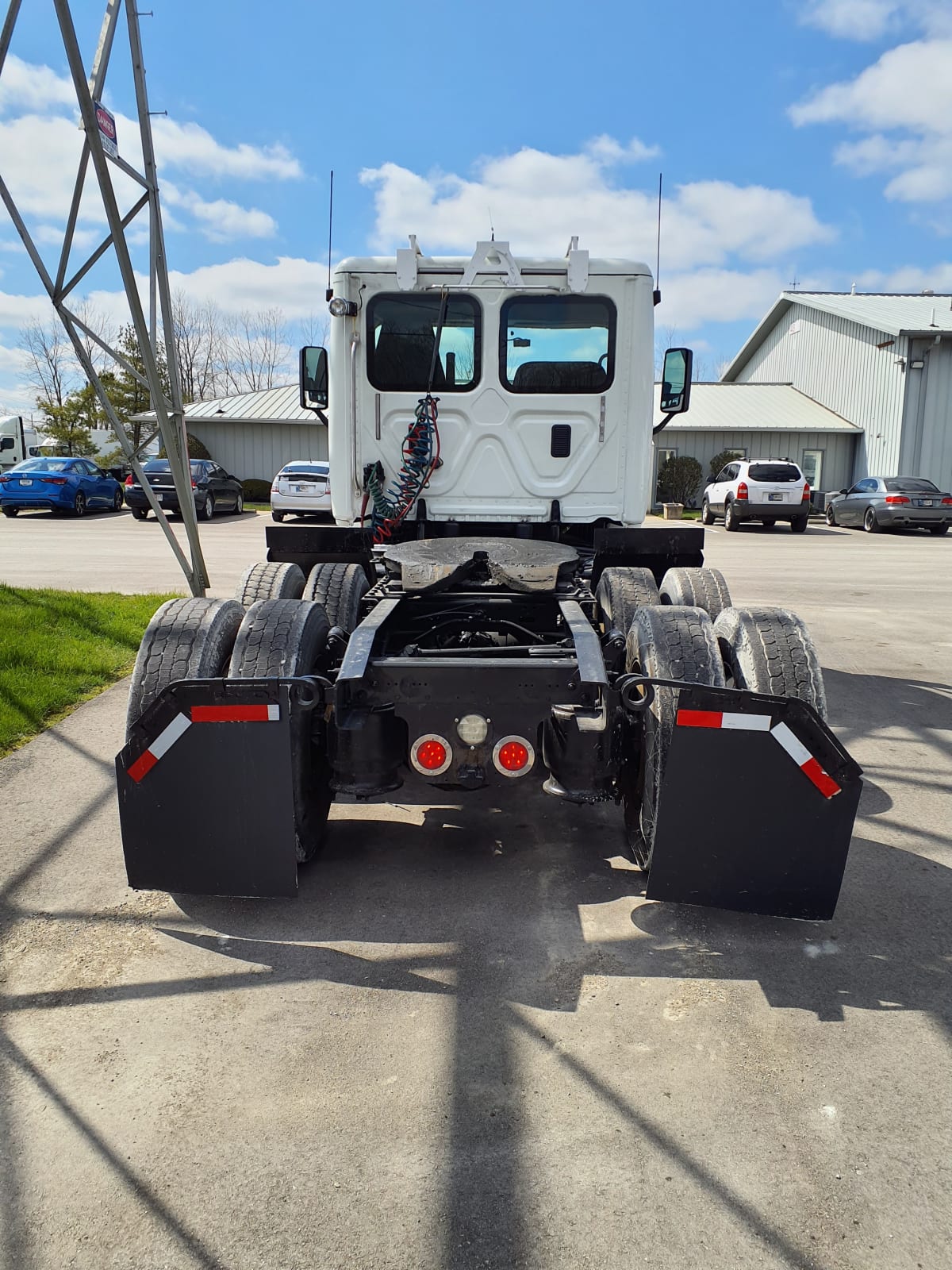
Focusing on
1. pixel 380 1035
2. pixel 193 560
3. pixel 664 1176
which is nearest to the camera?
pixel 664 1176

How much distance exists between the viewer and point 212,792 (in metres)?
3.34

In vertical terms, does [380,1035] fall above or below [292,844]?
below

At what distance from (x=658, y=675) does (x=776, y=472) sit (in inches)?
855

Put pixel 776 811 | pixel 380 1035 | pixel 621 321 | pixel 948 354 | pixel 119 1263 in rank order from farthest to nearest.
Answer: pixel 948 354
pixel 621 321
pixel 776 811
pixel 380 1035
pixel 119 1263

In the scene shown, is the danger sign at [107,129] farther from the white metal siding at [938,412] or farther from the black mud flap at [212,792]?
the white metal siding at [938,412]

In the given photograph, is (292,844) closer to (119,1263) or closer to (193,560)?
(119,1263)

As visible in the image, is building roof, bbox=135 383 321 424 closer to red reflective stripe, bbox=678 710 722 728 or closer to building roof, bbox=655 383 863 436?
building roof, bbox=655 383 863 436

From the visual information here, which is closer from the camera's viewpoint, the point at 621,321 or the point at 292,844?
the point at 292,844

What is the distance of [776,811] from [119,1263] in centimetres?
229

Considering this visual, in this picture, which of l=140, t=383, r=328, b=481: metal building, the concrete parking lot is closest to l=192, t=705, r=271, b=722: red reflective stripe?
the concrete parking lot

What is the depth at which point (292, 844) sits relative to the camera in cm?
337

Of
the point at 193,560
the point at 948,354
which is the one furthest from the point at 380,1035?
the point at 948,354

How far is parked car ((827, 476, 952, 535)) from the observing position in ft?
76.0

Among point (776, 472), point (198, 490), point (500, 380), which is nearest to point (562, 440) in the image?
point (500, 380)
